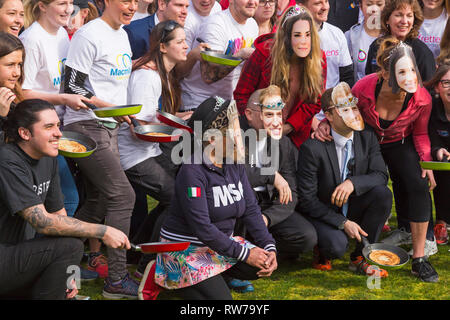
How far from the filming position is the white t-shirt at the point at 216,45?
5.21 meters

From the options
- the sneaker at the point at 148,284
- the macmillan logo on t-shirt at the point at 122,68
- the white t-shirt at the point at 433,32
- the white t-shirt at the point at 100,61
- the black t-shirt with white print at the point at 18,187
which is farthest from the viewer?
the white t-shirt at the point at 433,32

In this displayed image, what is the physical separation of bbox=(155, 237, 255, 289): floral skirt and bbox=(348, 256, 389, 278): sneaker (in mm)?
1162

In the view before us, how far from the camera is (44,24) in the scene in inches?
174

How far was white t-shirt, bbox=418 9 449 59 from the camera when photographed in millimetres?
5840

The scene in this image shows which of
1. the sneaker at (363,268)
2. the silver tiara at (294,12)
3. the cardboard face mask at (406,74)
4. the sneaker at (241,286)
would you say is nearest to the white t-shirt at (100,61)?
the silver tiara at (294,12)

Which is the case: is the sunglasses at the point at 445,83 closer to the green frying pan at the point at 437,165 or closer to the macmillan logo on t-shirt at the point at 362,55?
the green frying pan at the point at 437,165

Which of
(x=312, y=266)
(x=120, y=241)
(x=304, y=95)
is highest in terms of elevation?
(x=304, y=95)

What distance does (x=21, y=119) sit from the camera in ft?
11.9

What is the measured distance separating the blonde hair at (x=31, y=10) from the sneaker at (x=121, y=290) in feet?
6.31

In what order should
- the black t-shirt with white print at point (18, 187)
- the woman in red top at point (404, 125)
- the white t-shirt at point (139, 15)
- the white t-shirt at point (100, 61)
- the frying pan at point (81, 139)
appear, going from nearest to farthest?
the black t-shirt with white print at point (18, 187)
the frying pan at point (81, 139)
the white t-shirt at point (100, 61)
the woman in red top at point (404, 125)
the white t-shirt at point (139, 15)

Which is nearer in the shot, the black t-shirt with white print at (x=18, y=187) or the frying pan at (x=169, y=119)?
the black t-shirt with white print at (x=18, y=187)

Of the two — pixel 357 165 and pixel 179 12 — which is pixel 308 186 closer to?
pixel 357 165

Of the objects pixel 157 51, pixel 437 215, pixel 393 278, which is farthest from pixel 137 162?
pixel 437 215
